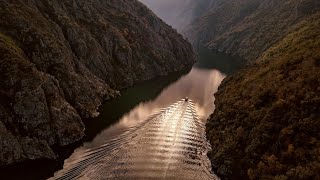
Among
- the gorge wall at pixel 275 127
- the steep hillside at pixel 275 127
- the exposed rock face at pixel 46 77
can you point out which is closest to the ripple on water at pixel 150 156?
the gorge wall at pixel 275 127

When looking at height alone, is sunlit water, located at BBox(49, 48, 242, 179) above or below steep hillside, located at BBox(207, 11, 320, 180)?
below

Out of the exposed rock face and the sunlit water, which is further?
the exposed rock face

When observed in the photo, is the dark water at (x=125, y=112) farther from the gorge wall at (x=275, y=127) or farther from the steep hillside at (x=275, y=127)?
the steep hillside at (x=275, y=127)

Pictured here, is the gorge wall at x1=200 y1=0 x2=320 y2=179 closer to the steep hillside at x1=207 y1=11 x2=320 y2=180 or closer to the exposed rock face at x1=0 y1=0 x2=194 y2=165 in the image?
the steep hillside at x1=207 y1=11 x2=320 y2=180

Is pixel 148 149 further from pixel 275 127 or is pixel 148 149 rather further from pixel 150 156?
pixel 275 127

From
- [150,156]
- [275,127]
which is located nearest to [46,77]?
[150,156]

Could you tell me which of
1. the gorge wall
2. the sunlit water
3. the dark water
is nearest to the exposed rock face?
the dark water

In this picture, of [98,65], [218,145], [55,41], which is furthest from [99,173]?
[98,65]
